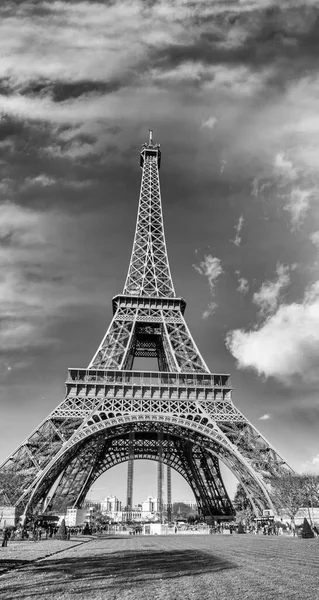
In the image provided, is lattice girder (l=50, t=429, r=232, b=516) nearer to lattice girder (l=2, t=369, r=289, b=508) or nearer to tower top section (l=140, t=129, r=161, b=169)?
lattice girder (l=2, t=369, r=289, b=508)

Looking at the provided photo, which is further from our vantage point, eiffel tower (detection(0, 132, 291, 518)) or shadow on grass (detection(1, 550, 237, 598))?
eiffel tower (detection(0, 132, 291, 518))

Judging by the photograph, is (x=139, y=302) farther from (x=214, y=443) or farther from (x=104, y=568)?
(x=104, y=568)

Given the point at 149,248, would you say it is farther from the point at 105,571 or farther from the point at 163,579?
the point at 163,579

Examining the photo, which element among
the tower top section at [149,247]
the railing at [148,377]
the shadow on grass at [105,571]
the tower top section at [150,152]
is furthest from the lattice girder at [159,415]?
the tower top section at [150,152]

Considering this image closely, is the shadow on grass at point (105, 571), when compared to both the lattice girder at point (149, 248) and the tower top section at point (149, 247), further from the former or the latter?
the lattice girder at point (149, 248)

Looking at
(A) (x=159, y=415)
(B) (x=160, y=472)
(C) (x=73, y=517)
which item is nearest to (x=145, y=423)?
(A) (x=159, y=415)

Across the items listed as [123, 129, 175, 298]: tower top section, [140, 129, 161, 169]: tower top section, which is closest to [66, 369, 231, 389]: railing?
[123, 129, 175, 298]: tower top section
